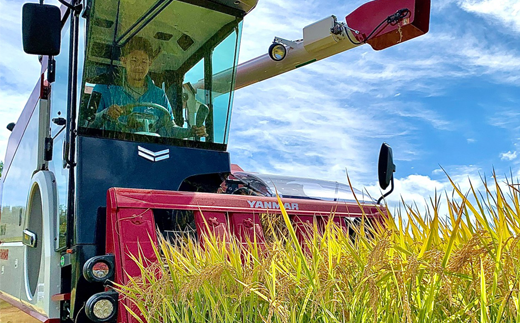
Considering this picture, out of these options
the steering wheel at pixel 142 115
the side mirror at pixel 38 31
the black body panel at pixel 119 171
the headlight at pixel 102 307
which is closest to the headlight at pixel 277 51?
the black body panel at pixel 119 171

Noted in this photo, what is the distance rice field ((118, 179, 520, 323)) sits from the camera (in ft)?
5.11

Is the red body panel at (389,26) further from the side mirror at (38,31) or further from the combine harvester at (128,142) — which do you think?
the side mirror at (38,31)

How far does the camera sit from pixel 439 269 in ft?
5.17

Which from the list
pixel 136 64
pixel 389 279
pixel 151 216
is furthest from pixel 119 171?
pixel 389 279

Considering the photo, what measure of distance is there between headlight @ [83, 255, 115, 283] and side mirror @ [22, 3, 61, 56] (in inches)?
54.6

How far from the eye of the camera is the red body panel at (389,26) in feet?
14.6

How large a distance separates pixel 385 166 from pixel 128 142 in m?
1.84

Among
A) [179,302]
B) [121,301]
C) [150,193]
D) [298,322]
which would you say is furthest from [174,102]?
[298,322]

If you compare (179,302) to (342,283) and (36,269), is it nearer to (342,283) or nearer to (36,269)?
(342,283)

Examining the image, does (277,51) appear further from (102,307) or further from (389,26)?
(102,307)

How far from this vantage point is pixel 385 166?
3.73 m

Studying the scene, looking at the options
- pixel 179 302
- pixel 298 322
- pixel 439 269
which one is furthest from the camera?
pixel 179 302

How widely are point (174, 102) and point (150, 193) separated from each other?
1.08 meters

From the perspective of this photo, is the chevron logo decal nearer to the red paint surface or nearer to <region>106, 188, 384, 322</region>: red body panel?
<region>106, 188, 384, 322</region>: red body panel
